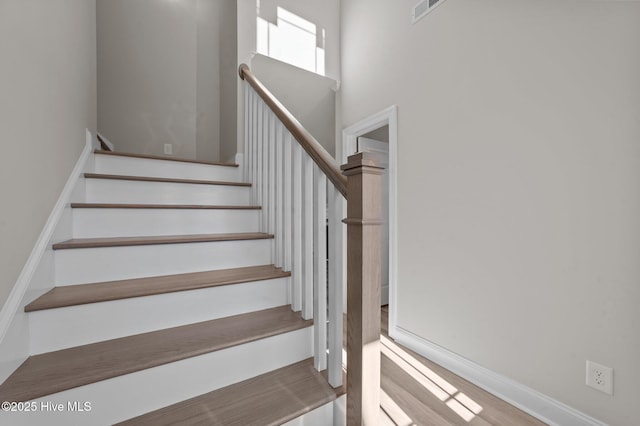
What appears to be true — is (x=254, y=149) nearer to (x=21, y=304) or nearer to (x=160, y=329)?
(x=160, y=329)


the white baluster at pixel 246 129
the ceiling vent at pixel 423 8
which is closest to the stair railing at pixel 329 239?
the white baluster at pixel 246 129

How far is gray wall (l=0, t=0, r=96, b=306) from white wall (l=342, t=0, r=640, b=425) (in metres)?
2.15

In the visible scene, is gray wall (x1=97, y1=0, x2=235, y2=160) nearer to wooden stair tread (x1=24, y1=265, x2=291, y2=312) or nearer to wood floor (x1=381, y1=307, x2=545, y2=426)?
wooden stair tread (x1=24, y1=265, x2=291, y2=312)

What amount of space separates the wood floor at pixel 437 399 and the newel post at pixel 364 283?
0.55m

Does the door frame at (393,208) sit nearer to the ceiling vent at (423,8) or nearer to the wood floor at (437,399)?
the wood floor at (437,399)

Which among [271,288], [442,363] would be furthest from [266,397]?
[442,363]

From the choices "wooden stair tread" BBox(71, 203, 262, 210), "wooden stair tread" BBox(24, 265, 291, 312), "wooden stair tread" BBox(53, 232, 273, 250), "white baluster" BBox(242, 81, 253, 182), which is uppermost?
"white baluster" BBox(242, 81, 253, 182)

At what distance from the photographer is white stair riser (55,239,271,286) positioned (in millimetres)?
1202

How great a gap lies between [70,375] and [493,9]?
2.66 meters

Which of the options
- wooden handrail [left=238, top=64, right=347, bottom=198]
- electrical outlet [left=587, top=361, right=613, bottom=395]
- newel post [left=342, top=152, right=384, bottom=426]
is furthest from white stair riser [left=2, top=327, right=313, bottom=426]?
electrical outlet [left=587, top=361, right=613, bottom=395]

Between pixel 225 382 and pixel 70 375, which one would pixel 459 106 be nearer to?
pixel 225 382

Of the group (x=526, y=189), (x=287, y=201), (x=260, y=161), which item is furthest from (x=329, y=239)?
(x=526, y=189)

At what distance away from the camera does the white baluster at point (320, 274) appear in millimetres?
1208

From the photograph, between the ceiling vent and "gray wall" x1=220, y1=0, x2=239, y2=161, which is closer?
the ceiling vent
